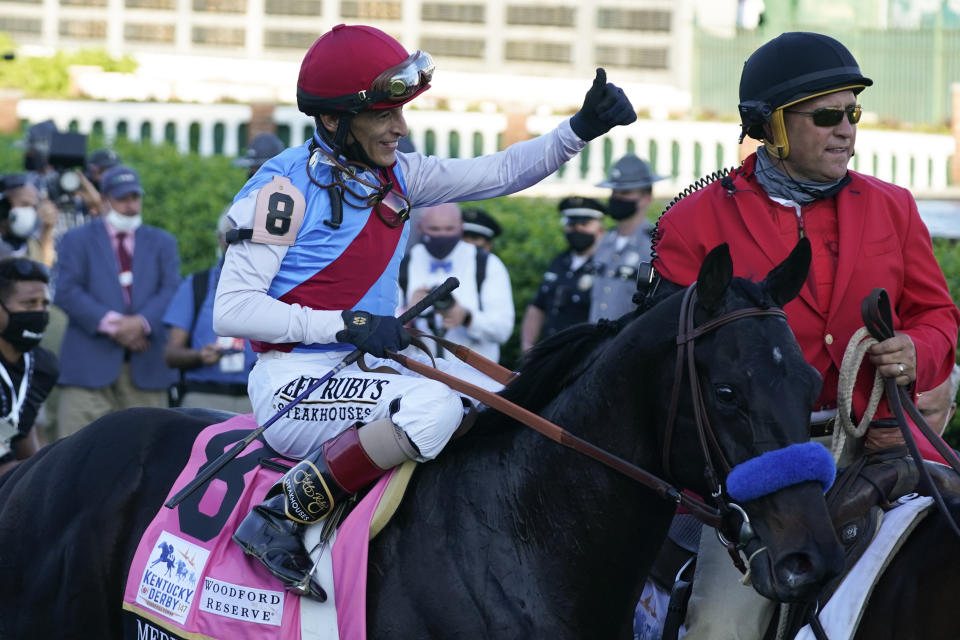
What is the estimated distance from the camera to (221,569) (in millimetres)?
4000

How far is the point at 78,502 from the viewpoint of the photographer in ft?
14.5

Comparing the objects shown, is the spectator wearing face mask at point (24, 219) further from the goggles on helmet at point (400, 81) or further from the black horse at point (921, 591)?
the black horse at point (921, 591)

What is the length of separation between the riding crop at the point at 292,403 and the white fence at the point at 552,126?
13944mm

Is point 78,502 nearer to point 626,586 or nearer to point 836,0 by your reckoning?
point 626,586

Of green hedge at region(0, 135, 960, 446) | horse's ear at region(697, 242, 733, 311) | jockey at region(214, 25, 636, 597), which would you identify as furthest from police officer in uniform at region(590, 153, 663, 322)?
horse's ear at region(697, 242, 733, 311)

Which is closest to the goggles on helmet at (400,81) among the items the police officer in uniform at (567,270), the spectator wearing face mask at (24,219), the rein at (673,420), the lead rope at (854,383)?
the rein at (673,420)

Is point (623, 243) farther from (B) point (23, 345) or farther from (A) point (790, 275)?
(A) point (790, 275)

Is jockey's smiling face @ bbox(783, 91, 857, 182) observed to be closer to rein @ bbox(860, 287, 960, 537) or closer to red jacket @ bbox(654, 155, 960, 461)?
red jacket @ bbox(654, 155, 960, 461)

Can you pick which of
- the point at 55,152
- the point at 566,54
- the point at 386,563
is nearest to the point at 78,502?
the point at 386,563

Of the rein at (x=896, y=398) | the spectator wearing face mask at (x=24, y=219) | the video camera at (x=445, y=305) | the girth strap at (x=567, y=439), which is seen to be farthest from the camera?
the spectator wearing face mask at (x=24, y=219)

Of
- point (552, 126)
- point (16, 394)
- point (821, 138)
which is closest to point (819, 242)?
point (821, 138)

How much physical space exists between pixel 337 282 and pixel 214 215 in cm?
873

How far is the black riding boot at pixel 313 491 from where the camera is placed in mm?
3777

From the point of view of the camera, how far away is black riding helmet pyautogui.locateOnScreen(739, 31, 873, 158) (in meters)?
3.96
